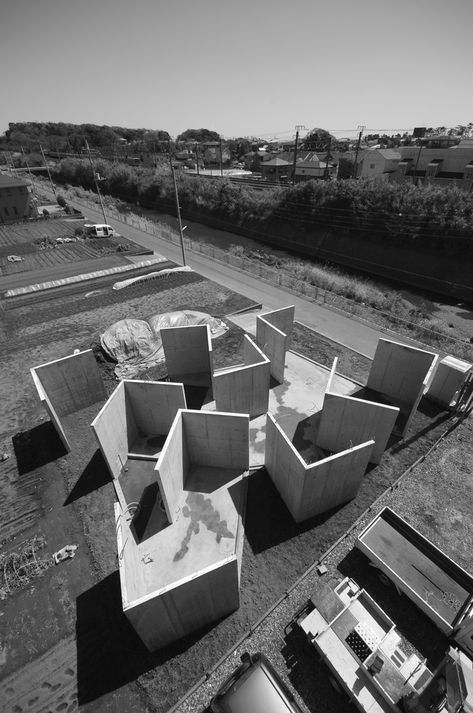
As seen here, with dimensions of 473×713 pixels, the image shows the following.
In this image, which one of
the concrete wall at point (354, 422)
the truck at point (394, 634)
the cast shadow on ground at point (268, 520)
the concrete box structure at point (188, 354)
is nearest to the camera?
the truck at point (394, 634)

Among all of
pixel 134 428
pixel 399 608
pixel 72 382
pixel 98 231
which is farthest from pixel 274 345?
pixel 98 231

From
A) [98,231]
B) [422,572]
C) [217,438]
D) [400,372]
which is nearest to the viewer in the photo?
[422,572]

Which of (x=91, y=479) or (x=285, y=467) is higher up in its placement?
(x=285, y=467)

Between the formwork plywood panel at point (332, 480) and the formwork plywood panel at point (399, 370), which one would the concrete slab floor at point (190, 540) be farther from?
the formwork plywood panel at point (399, 370)

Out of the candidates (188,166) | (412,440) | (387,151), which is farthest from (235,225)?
(188,166)

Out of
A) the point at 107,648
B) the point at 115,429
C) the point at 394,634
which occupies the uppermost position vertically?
the point at 115,429

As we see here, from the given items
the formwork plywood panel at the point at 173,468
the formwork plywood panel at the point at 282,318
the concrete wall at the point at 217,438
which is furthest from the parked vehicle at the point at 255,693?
the formwork plywood panel at the point at 282,318

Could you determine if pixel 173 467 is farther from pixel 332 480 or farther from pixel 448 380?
pixel 448 380
